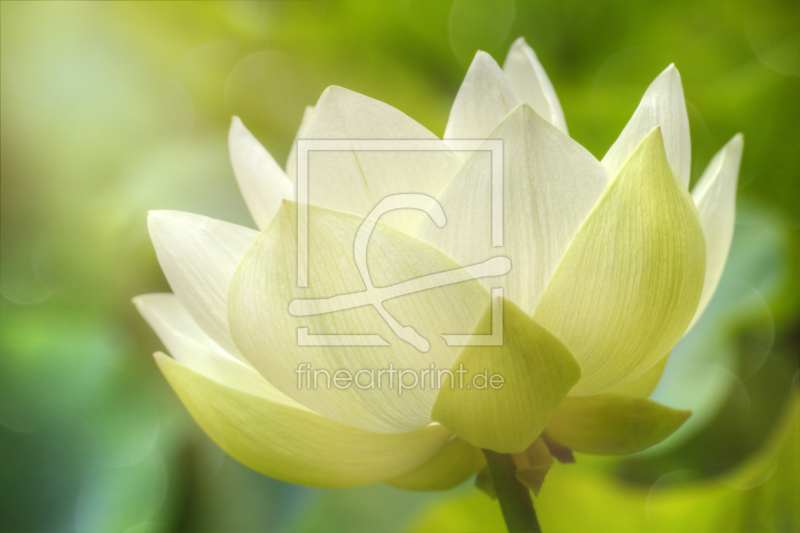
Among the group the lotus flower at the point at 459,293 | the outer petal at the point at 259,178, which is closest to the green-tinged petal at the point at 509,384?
the lotus flower at the point at 459,293

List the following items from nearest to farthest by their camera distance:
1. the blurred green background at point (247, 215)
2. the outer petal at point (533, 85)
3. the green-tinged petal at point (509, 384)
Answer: the green-tinged petal at point (509, 384) → the outer petal at point (533, 85) → the blurred green background at point (247, 215)

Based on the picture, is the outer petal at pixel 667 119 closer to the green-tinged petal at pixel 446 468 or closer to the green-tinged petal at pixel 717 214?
the green-tinged petal at pixel 717 214

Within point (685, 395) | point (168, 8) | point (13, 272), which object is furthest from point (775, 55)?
point (13, 272)

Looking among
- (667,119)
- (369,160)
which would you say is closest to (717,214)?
(667,119)

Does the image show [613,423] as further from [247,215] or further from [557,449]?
[247,215]

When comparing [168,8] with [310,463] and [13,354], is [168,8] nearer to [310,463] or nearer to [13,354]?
[13,354]
